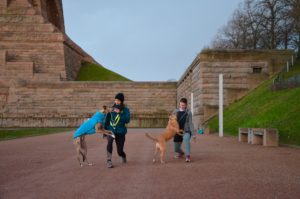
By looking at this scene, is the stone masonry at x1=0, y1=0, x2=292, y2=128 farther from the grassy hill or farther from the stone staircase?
the grassy hill

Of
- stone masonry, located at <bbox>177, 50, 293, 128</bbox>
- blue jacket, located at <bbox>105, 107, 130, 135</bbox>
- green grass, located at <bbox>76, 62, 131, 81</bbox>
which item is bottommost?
blue jacket, located at <bbox>105, 107, 130, 135</bbox>

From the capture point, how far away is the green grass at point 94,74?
48.8 metres

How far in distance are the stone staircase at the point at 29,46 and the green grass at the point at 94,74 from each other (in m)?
5.87

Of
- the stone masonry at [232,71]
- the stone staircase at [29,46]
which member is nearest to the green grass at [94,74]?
the stone staircase at [29,46]

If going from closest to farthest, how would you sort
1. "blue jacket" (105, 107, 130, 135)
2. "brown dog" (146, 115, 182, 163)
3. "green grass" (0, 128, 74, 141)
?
"blue jacket" (105, 107, 130, 135) → "brown dog" (146, 115, 182, 163) → "green grass" (0, 128, 74, 141)

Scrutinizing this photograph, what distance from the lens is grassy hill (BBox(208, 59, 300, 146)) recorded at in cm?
1284

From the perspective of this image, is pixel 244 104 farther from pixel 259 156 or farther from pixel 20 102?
pixel 20 102

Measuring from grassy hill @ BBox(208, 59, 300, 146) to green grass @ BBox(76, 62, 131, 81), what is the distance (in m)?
28.6

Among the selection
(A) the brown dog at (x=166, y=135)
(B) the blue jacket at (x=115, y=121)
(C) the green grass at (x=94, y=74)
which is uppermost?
(C) the green grass at (x=94, y=74)

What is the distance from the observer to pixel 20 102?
3881cm

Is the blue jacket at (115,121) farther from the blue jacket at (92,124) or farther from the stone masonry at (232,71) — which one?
the stone masonry at (232,71)

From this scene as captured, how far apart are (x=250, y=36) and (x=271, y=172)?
37.7 m

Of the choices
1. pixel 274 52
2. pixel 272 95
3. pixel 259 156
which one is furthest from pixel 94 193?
pixel 274 52

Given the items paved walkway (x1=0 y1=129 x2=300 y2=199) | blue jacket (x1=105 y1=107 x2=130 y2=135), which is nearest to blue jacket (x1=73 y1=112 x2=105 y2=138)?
blue jacket (x1=105 y1=107 x2=130 y2=135)
